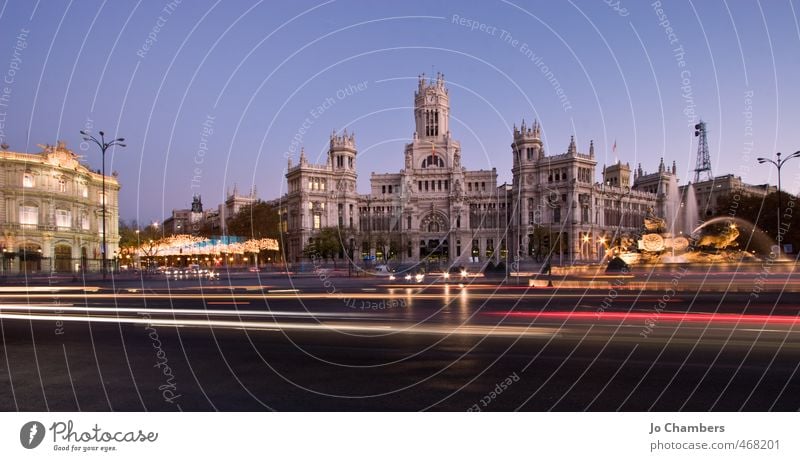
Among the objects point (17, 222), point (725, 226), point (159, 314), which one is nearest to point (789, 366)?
point (159, 314)

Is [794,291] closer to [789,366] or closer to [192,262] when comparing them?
[789,366]

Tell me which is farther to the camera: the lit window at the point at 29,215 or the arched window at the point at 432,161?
the arched window at the point at 432,161

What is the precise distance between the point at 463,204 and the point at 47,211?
79.8 metres

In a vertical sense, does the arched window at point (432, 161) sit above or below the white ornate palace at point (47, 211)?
above

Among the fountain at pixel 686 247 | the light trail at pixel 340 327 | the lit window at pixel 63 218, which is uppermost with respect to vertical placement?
the lit window at pixel 63 218

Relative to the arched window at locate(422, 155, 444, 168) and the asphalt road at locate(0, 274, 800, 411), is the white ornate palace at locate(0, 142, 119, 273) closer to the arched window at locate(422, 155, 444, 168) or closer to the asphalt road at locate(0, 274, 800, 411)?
the asphalt road at locate(0, 274, 800, 411)

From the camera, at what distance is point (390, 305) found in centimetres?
2205

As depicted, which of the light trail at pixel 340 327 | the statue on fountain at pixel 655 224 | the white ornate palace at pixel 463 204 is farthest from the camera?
the white ornate palace at pixel 463 204

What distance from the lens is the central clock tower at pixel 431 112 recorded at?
128625mm

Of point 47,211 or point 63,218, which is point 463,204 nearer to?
point 63,218

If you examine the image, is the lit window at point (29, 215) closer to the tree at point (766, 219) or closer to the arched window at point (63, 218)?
the arched window at point (63, 218)

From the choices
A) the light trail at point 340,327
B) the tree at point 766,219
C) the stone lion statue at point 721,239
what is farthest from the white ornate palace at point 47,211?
the tree at point 766,219

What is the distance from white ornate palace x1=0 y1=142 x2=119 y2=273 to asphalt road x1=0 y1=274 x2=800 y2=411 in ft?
193

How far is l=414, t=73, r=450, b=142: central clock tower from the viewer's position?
422 feet
